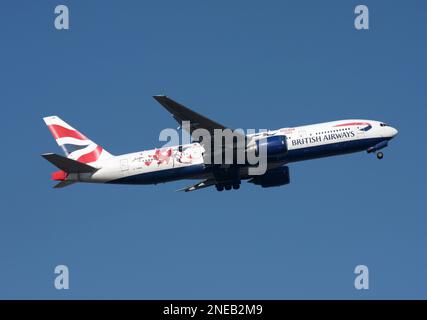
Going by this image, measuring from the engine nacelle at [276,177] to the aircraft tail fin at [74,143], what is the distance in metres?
13.8

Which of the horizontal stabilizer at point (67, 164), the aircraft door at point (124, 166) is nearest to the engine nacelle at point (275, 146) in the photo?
the aircraft door at point (124, 166)

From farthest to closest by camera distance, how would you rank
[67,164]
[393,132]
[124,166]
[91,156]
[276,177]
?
1. [276,177]
2. [91,156]
3. [393,132]
4. [124,166]
5. [67,164]

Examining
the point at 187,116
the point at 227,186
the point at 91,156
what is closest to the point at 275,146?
the point at 187,116

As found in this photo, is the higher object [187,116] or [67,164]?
[187,116]

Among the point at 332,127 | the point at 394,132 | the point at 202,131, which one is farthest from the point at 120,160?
the point at 394,132

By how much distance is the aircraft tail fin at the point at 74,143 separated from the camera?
7256 cm

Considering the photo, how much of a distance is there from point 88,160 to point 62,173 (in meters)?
3.60

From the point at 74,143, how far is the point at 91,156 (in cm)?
250

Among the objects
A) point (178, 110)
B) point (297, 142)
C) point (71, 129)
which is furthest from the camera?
point (71, 129)

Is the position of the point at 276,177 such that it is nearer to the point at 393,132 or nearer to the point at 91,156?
the point at 393,132

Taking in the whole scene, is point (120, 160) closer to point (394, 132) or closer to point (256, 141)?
point (256, 141)

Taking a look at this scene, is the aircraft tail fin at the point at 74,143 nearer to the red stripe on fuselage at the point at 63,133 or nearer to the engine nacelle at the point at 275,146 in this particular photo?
the red stripe on fuselage at the point at 63,133

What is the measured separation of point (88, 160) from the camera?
7238 centimetres

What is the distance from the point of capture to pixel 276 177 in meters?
74.2
